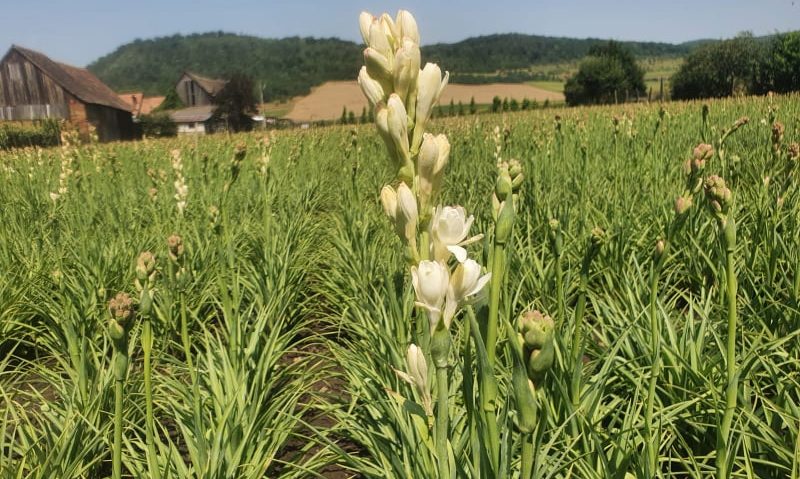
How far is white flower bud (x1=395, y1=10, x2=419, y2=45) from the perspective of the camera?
117 cm

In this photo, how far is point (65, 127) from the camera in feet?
27.1

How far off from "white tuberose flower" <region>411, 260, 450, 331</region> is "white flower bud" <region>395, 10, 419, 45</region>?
1.59 feet

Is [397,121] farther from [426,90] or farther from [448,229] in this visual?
[448,229]

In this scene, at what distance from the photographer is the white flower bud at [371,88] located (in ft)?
3.97

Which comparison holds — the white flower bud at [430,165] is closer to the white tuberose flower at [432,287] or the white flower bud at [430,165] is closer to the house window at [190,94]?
the white tuberose flower at [432,287]

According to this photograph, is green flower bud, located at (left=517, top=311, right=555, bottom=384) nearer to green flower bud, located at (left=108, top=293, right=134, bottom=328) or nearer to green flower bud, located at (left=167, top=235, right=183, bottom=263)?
green flower bud, located at (left=108, top=293, right=134, bottom=328)

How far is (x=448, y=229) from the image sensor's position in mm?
1097

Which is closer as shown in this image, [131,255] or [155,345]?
[155,345]

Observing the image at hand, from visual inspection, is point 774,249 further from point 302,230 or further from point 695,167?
point 302,230

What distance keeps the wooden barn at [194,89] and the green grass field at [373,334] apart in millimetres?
88272

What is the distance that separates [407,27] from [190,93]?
9890 centimetres

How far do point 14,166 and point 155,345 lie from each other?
7.43 m

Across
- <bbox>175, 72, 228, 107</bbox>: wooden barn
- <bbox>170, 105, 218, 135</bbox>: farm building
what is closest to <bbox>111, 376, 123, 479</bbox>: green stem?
<bbox>170, 105, 218, 135</bbox>: farm building

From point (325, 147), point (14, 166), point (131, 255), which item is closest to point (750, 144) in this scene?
point (131, 255)
